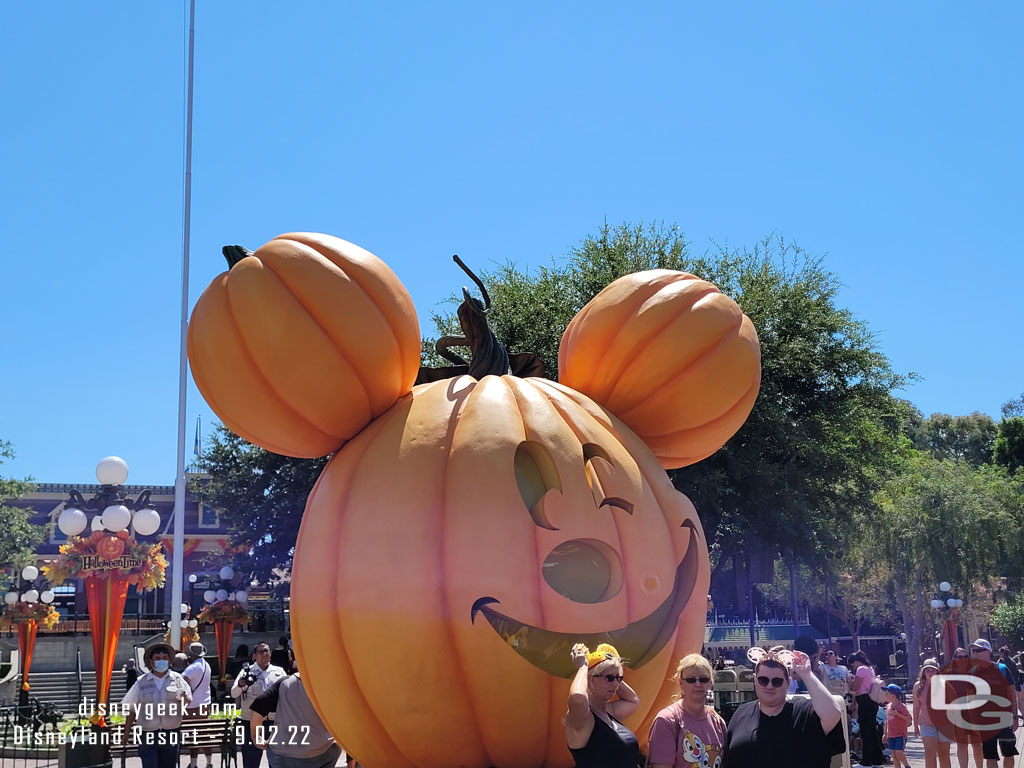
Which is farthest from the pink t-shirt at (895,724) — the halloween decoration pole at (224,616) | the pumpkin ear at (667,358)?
the halloween decoration pole at (224,616)

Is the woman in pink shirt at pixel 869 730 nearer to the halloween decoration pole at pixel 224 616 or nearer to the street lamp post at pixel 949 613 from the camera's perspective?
the halloween decoration pole at pixel 224 616

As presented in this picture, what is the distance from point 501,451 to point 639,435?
1.24m

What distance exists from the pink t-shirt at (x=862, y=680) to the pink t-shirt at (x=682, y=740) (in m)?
6.20

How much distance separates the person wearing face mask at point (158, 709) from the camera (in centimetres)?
825

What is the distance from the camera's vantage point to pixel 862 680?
10047mm

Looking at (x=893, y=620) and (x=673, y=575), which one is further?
(x=893, y=620)

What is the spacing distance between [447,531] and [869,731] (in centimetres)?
669

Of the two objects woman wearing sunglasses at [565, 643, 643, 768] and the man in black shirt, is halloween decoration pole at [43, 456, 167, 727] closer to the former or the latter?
woman wearing sunglasses at [565, 643, 643, 768]

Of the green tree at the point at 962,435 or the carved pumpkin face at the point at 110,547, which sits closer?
the carved pumpkin face at the point at 110,547

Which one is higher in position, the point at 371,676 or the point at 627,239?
the point at 627,239

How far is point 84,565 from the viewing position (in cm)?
1566

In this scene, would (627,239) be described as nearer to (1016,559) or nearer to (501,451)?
(501,451)

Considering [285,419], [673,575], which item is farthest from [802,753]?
[285,419]

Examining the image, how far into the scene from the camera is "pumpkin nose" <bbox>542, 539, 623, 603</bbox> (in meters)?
4.49
